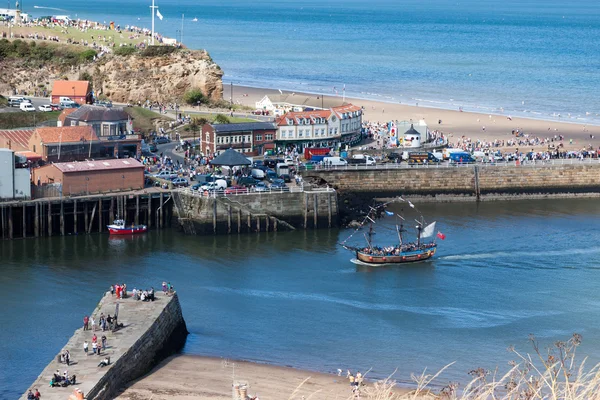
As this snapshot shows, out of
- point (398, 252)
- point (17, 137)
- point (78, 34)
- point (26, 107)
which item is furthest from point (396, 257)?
point (78, 34)

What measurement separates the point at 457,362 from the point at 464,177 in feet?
110

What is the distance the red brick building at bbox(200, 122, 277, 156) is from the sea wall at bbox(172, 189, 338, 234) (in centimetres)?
1144

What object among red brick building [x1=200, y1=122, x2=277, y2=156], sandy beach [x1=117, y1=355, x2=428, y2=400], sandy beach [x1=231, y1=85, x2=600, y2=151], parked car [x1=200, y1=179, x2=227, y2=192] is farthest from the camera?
sandy beach [x1=231, y1=85, x2=600, y2=151]

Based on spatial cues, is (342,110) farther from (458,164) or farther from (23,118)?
(23,118)

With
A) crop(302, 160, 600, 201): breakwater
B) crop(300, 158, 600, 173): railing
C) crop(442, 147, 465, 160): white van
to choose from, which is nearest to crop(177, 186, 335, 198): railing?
crop(302, 160, 600, 201): breakwater

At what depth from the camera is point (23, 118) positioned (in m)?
82.4

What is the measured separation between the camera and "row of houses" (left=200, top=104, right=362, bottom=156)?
7644 centimetres

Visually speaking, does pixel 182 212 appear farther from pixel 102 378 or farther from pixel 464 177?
→ pixel 102 378

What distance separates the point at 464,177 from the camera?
75.1 meters

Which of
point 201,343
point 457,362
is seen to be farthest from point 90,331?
point 457,362

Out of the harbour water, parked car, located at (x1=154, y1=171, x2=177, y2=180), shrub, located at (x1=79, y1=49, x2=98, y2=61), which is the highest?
shrub, located at (x1=79, y1=49, x2=98, y2=61)

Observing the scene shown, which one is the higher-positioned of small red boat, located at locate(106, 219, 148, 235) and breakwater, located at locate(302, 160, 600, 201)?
breakwater, located at locate(302, 160, 600, 201)

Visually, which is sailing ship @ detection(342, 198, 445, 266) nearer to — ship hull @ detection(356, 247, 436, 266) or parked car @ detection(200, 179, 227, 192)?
ship hull @ detection(356, 247, 436, 266)

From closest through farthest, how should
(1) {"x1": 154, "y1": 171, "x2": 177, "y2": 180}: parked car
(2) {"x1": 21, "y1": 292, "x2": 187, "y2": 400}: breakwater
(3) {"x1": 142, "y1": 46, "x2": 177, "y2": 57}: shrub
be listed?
(2) {"x1": 21, "y1": 292, "x2": 187, "y2": 400}: breakwater < (1) {"x1": 154, "y1": 171, "x2": 177, "y2": 180}: parked car < (3) {"x1": 142, "y1": 46, "x2": 177, "y2": 57}: shrub
